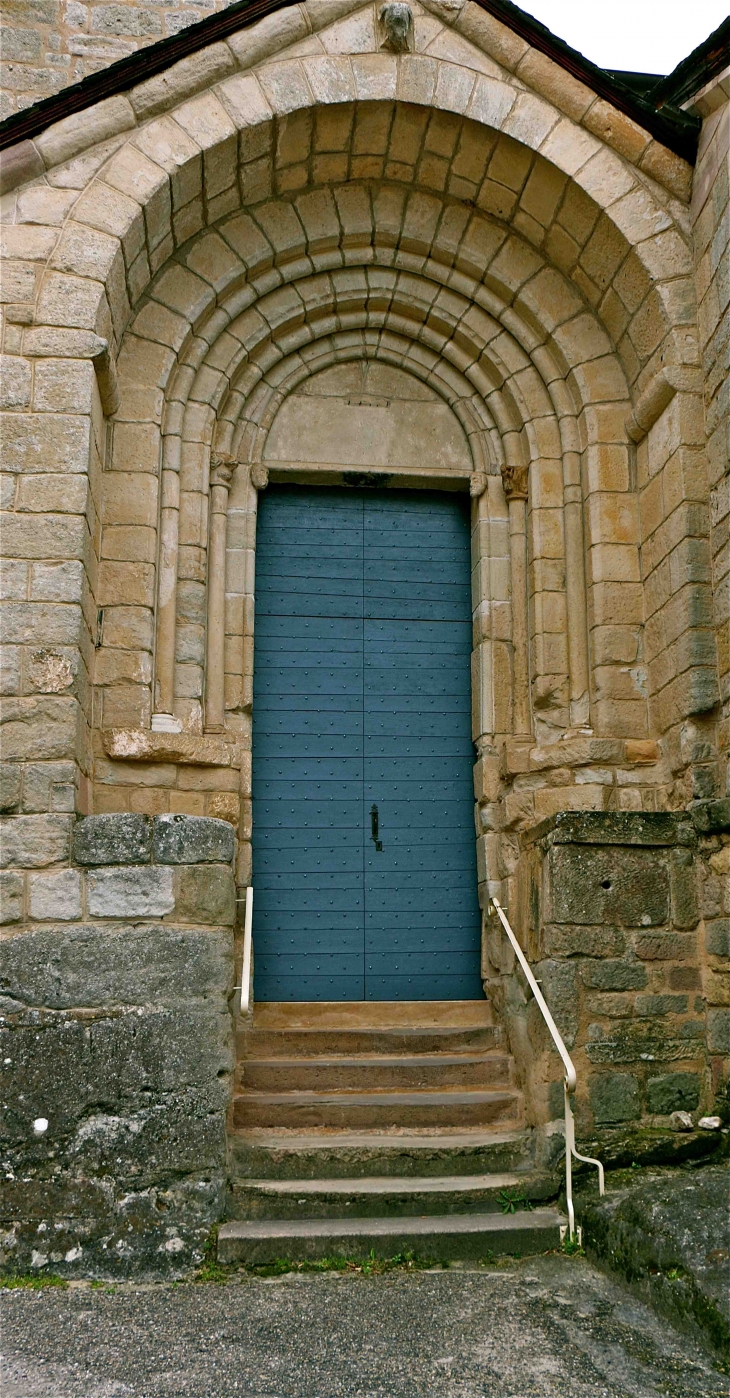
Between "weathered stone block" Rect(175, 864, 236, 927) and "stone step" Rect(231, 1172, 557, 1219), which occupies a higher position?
"weathered stone block" Rect(175, 864, 236, 927)

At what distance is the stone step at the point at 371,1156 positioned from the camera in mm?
4508

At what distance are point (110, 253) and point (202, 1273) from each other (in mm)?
4348

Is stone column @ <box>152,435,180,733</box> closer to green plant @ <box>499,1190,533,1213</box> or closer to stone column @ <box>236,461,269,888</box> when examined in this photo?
stone column @ <box>236,461,269,888</box>

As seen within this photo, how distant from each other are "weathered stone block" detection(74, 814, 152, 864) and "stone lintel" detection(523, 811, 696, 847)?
1.78m

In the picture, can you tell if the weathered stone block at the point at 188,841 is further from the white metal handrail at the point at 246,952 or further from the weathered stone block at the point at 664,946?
the weathered stone block at the point at 664,946

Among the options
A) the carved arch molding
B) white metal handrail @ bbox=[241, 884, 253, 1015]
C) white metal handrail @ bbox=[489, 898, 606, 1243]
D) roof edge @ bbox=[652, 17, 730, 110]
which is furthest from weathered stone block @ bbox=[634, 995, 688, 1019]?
roof edge @ bbox=[652, 17, 730, 110]

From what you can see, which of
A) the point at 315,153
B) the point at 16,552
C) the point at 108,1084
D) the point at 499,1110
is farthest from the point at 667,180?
the point at 108,1084

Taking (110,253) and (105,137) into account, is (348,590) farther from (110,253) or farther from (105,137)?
(105,137)

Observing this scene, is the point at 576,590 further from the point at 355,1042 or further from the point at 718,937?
the point at 355,1042

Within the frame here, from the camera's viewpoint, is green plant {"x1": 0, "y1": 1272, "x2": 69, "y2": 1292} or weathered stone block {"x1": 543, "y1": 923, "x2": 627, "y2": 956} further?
weathered stone block {"x1": 543, "y1": 923, "x2": 627, "y2": 956}

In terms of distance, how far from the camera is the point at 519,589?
6039 millimetres

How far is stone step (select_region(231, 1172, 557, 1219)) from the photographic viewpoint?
4.30 metres

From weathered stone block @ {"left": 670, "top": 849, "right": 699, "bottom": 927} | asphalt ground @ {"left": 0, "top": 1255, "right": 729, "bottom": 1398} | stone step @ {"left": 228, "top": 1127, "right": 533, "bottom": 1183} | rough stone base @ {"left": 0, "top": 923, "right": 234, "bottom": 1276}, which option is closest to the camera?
asphalt ground @ {"left": 0, "top": 1255, "right": 729, "bottom": 1398}

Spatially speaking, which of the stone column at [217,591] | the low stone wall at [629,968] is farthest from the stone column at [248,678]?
the low stone wall at [629,968]
